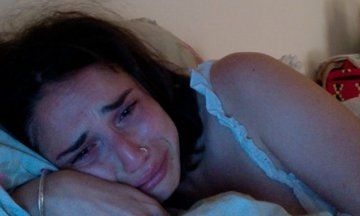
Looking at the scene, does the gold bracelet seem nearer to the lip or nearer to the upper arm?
the lip

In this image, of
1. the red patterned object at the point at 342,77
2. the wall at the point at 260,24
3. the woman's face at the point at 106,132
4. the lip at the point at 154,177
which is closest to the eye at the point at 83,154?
the woman's face at the point at 106,132

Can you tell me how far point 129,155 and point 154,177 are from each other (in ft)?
0.21

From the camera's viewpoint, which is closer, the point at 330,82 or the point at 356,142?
the point at 356,142

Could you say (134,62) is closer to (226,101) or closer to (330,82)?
(226,101)

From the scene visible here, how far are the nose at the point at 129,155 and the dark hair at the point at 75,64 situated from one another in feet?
0.51

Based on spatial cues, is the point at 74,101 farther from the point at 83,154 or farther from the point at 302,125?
the point at 302,125

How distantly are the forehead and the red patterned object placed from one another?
1.03 metres

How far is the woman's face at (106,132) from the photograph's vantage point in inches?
28.6

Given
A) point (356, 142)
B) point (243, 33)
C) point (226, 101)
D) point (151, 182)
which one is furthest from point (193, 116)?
point (243, 33)

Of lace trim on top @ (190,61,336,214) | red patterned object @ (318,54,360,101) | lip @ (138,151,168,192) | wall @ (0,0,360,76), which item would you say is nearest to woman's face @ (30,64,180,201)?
lip @ (138,151,168,192)

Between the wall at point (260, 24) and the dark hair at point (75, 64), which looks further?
the wall at point (260, 24)

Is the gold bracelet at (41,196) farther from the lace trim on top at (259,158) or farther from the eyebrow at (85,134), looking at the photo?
the lace trim on top at (259,158)

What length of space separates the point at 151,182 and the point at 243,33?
94 cm

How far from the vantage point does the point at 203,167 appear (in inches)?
37.4
